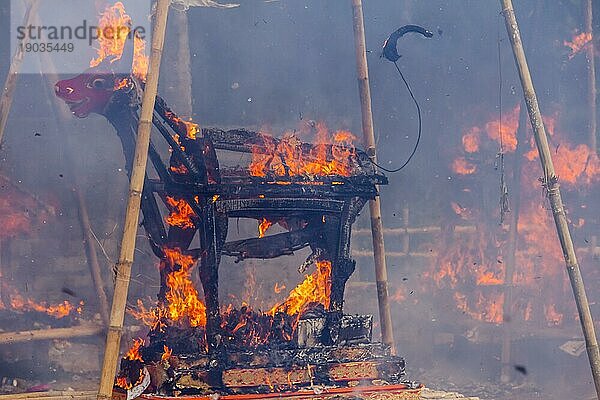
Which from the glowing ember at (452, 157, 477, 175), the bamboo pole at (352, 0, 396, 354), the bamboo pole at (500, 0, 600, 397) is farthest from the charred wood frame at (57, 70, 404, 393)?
the glowing ember at (452, 157, 477, 175)

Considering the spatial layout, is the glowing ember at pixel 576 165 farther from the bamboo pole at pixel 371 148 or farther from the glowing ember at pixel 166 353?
the glowing ember at pixel 166 353

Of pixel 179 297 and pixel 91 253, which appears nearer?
pixel 179 297

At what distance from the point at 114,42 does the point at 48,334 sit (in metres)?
4.28

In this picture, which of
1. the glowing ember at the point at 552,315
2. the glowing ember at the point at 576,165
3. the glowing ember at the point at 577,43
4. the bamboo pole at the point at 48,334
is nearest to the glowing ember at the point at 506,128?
the glowing ember at the point at 576,165

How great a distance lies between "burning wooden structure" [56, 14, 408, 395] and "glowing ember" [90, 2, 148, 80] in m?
3.64

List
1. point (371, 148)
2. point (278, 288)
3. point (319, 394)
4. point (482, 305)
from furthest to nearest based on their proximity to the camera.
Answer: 1. point (482, 305)
2. point (278, 288)
3. point (371, 148)
4. point (319, 394)

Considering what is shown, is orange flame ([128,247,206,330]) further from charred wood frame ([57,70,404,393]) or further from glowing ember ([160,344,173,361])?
glowing ember ([160,344,173,361])

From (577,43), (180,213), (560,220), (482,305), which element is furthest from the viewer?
(577,43)

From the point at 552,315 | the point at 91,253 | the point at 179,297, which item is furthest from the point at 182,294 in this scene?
the point at 552,315

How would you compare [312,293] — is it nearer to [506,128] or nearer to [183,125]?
[183,125]

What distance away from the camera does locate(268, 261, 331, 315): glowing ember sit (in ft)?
26.2

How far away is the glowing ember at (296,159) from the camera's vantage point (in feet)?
25.7

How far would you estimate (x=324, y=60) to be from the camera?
1213 centimetres

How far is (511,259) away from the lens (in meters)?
11.4
